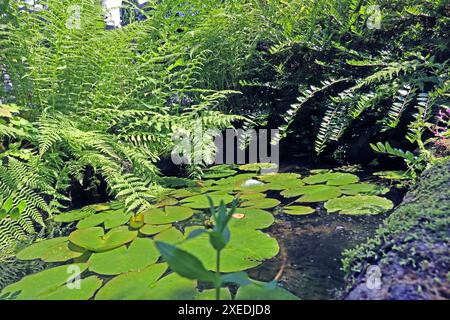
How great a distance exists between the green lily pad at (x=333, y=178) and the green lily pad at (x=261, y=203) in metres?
0.28

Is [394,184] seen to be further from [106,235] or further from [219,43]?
[219,43]

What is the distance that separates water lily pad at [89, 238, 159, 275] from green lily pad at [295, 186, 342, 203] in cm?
60

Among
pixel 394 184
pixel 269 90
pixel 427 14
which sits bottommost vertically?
pixel 394 184

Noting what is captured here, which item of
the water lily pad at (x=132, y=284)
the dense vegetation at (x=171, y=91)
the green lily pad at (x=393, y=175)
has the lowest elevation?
the water lily pad at (x=132, y=284)

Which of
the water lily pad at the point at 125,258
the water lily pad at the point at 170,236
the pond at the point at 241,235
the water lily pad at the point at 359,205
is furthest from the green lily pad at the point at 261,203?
the water lily pad at the point at 125,258

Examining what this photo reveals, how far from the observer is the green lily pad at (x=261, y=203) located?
1.25 metres

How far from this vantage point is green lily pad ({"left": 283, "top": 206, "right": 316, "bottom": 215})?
46.1 inches

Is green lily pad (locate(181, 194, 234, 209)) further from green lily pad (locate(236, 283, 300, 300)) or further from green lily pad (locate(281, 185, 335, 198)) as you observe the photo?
green lily pad (locate(236, 283, 300, 300))

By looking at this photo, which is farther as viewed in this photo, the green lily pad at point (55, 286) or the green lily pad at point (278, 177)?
the green lily pad at point (278, 177)

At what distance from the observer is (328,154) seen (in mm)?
1922

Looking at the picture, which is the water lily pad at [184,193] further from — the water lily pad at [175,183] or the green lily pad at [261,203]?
the green lily pad at [261,203]

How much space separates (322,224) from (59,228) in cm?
90

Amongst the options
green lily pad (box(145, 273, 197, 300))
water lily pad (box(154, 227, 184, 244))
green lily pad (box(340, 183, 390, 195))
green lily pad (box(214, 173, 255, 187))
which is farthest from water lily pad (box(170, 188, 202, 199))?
green lily pad (box(145, 273, 197, 300))
